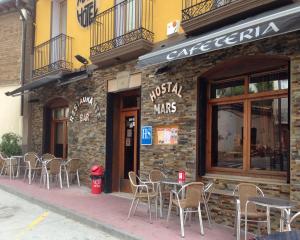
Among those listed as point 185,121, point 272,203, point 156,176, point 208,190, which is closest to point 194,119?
point 185,121

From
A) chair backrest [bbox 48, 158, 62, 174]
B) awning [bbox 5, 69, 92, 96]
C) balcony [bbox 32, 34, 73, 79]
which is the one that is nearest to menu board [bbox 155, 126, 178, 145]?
awning [bbox 5, 69, 92, 96]

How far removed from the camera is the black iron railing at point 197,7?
827 cm

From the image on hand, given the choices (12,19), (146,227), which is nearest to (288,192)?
(146,227)

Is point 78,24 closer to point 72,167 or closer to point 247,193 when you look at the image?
point 72,167

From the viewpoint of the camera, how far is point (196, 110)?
28.9ft

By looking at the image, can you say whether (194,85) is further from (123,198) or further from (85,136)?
(85,136)

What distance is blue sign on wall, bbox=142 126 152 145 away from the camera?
10.1 metres

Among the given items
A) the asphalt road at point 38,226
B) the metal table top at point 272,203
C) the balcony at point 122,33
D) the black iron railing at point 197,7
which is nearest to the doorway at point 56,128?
the balcony at point 122,33

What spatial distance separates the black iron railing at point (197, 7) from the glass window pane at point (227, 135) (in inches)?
79.4

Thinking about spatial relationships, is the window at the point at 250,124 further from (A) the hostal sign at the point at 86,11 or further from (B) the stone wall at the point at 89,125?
(A) the hostal sign at the point at 86,11

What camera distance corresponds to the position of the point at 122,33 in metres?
11.3

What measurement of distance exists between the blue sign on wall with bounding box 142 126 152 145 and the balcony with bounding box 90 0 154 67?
1.91 metres

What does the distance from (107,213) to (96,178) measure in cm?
276

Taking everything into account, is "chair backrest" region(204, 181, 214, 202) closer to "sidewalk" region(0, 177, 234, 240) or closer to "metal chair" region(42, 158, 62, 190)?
"sidewalk" region(0, 177, 234, 240)
